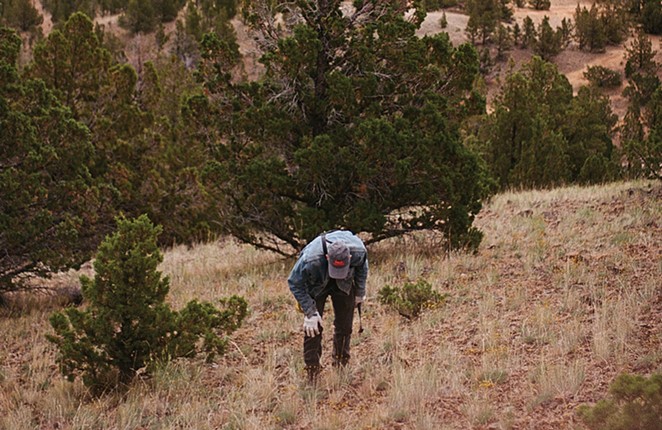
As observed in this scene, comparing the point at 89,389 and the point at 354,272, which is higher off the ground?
the point at 354,272

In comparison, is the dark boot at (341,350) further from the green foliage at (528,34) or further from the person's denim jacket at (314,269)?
the green foliage at (528,34)

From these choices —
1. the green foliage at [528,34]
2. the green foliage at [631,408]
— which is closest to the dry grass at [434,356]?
the green foliage at [631,408]

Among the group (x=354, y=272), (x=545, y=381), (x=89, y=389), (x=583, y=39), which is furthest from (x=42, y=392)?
(x=583, y=39)

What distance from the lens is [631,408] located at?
3.07 meters

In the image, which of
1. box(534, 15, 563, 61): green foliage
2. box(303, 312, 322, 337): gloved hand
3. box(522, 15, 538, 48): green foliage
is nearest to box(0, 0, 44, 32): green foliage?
box(522, 15, 538, 48): green foliage

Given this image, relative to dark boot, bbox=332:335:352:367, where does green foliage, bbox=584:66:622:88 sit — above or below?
above

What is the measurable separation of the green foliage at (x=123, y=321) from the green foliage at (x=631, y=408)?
4.15 meters

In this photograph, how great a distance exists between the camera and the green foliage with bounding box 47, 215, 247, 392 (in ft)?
20.4

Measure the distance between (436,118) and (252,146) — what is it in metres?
2.88

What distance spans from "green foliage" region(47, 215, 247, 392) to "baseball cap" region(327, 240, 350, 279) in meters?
1.77

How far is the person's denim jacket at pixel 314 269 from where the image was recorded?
18.1 ft

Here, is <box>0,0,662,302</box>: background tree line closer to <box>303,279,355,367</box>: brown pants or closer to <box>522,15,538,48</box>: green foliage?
<box>303,279,355,367</box>: brown pants

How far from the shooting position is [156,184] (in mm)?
15117

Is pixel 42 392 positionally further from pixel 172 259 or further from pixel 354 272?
pixel 172 259
